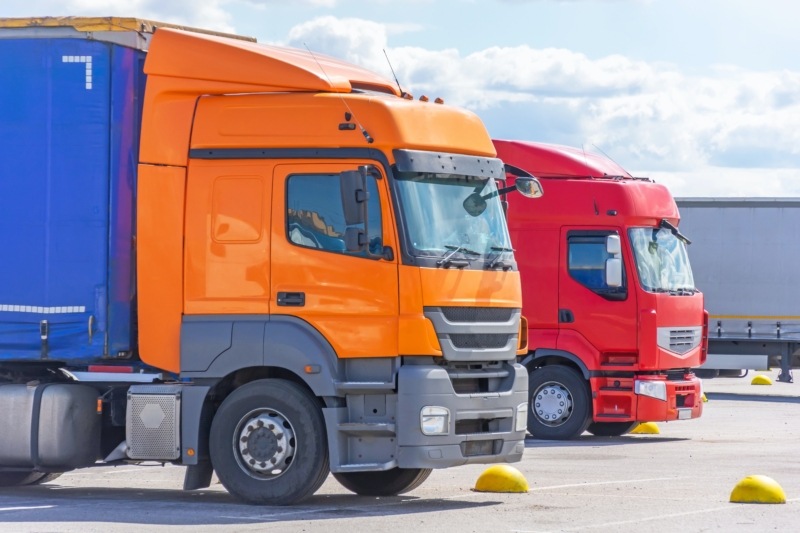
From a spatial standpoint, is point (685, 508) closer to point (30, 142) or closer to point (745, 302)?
point (30, 142)

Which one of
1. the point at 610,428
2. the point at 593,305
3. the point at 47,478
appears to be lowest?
the point at 610,428

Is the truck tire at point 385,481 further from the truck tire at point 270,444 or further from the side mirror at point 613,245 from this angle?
the side mirror at point 613,245

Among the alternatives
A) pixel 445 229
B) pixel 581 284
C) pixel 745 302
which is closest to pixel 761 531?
pixel 445 229

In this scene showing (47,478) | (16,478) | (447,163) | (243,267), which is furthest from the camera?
(47,478)

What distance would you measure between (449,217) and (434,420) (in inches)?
68.5

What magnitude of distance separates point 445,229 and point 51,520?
3932mm

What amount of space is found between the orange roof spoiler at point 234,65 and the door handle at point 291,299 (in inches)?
69.0

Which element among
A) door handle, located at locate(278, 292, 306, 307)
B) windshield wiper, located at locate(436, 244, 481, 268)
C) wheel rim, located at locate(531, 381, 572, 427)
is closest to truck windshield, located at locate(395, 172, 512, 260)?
windshield wiper, located at locate(436, 244, 481, 268)

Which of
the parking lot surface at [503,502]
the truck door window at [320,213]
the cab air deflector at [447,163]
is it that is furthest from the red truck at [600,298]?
the truck door window at [320,213]

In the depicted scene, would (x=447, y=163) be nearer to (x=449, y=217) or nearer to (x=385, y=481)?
(x=449, y=217)

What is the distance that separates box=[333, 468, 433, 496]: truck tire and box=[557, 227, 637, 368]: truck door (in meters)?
5.82

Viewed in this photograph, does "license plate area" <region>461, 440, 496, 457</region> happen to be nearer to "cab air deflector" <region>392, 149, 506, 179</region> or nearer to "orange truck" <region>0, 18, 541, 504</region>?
"orange truck" <region>0, 18, 541, 504</region>

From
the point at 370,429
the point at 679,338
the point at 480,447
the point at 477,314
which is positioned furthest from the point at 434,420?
the point at 679,338

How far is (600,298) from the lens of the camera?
55.6 ft
